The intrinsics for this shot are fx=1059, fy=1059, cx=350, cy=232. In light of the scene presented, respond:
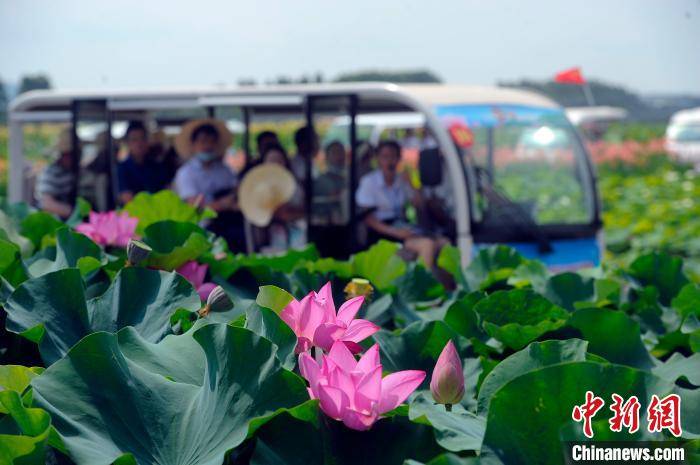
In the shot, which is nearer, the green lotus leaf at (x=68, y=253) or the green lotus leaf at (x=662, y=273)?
the green lotus leaf at (x=68, y=253)

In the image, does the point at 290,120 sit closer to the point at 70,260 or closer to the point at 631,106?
the point at 70,260

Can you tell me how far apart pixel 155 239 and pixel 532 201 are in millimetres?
→ 6015

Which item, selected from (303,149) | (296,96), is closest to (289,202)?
(303,149)

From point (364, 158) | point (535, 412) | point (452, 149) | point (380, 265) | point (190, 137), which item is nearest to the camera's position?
point (535, 412)

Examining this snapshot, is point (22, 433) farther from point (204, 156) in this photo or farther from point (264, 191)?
point (204, 156)

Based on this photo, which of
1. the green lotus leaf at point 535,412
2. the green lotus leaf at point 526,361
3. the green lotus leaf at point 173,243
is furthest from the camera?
the green lotus leaf at point 173,243

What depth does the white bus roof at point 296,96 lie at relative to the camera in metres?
7.64

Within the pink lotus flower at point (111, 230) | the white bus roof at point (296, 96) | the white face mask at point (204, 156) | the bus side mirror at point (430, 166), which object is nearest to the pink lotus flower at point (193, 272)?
the pink lotus flower at point (111, 230)

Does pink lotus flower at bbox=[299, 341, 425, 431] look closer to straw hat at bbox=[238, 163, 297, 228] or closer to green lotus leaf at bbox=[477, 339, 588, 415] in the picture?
green lotus leaf at bbox=[477, 339, 588, 415]

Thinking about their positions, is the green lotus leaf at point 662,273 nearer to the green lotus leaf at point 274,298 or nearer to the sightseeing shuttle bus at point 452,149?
the green lotus leaf at point 274,298

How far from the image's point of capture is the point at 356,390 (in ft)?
3.82

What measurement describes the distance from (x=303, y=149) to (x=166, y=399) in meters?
6.96

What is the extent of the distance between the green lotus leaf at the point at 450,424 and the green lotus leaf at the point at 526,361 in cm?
4

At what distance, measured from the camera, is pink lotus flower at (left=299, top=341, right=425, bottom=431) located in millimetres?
1160
